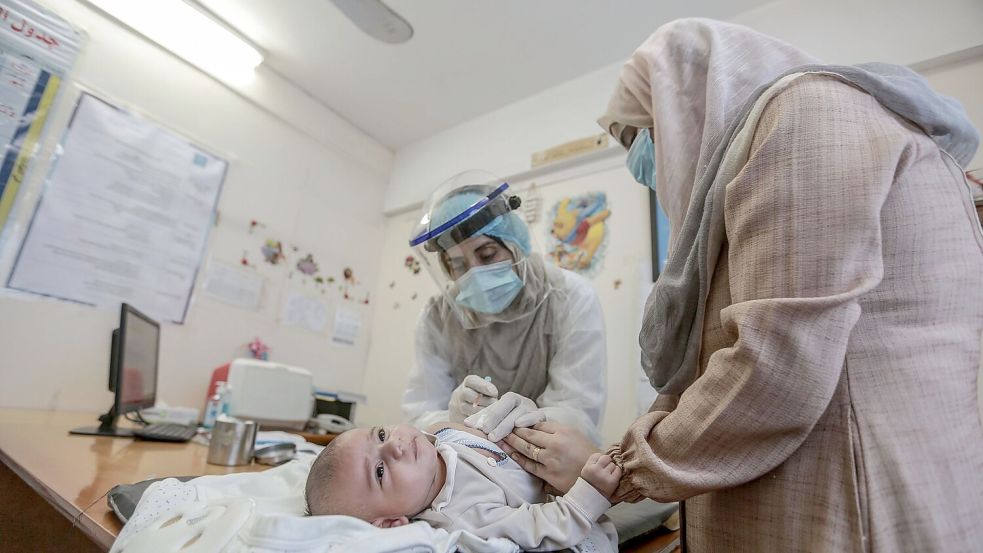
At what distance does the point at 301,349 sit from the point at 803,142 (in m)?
2.87

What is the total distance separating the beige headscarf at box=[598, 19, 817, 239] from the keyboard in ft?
5.70

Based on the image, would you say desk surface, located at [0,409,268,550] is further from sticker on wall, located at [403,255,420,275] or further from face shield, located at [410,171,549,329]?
sticker on wall, located at [403,255,420,275]

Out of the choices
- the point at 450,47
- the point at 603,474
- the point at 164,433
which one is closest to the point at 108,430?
the point at 164,433

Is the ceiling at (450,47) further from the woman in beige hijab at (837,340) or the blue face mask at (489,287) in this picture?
the woman in beige hijab at (837,340)

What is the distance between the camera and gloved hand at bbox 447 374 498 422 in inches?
47.6

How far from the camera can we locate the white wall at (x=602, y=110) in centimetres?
174

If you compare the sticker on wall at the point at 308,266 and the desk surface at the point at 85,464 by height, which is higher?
the sticker on wall at the point at 308,266

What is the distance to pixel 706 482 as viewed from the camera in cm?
64

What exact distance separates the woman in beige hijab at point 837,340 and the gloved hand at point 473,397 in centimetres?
47

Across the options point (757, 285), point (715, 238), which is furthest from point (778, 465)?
point (715, 238)

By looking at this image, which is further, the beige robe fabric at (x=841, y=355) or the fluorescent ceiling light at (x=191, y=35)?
the fluorescent ceiling light at (x=191, y=35)

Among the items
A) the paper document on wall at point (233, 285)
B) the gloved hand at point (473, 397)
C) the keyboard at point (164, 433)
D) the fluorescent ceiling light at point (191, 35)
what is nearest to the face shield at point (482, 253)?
the gloved hand at point (473, 397)

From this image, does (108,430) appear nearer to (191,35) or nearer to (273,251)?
(273,251)

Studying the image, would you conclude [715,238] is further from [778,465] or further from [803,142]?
[778,465]
